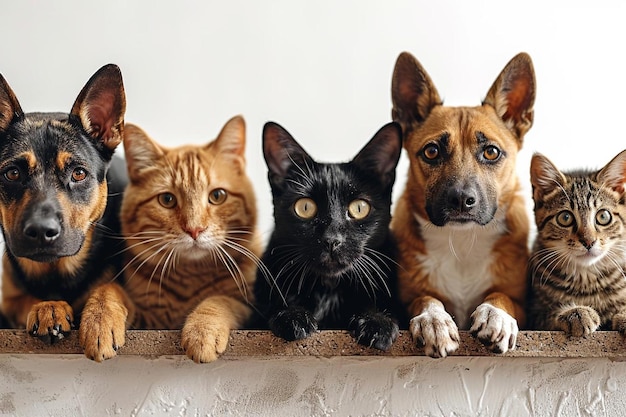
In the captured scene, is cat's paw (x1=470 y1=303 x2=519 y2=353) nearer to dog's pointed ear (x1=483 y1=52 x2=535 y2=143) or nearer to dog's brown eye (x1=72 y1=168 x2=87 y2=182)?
dog's pointed ear (x1=483 y1=52 x2=535 y2=143)

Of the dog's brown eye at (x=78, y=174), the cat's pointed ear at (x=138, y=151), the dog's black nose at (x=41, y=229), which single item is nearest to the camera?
the dog's black nose at (x=41, y=229)

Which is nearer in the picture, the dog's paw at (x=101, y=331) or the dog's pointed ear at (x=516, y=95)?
the dog's paw at (x=101, y=331)

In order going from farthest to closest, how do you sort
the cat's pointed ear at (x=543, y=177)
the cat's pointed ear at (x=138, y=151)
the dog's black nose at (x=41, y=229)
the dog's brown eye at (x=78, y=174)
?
the cat's pointed ear at (x=138, y=151) < the cat's pointed ear at (x=543, y=177) < the dog's brown eye at (x=78, y=174) < the dog's black nose at (x=41, y=229)

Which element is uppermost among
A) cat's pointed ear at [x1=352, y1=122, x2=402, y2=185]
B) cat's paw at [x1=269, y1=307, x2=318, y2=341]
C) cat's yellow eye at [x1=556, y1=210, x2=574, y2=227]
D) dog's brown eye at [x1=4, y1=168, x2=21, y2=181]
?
cat's pointed ear at [x1=352, y1=122, x2=402, y2=185]

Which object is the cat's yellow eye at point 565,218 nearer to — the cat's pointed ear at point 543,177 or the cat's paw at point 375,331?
the cat's pointed ear at point 543,177

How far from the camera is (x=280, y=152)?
1.60m

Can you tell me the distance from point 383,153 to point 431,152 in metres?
0.11

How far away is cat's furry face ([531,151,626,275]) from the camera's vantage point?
146 centimetres

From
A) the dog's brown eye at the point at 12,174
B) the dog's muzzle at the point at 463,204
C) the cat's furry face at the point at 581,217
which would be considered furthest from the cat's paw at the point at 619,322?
the dog's brown eye at the point at 12,174

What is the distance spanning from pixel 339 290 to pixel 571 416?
58 centimetres

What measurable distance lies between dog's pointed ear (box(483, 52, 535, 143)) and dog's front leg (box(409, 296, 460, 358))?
536 mm

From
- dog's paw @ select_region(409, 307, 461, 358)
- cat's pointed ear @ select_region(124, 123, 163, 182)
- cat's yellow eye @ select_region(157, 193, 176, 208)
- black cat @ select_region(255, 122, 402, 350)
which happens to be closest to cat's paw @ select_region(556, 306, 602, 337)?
dog's paw @ select_region(409, 307, 461, 358)

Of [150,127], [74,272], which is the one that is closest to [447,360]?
[74,272]

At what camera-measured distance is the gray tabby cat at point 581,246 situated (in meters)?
1.46
